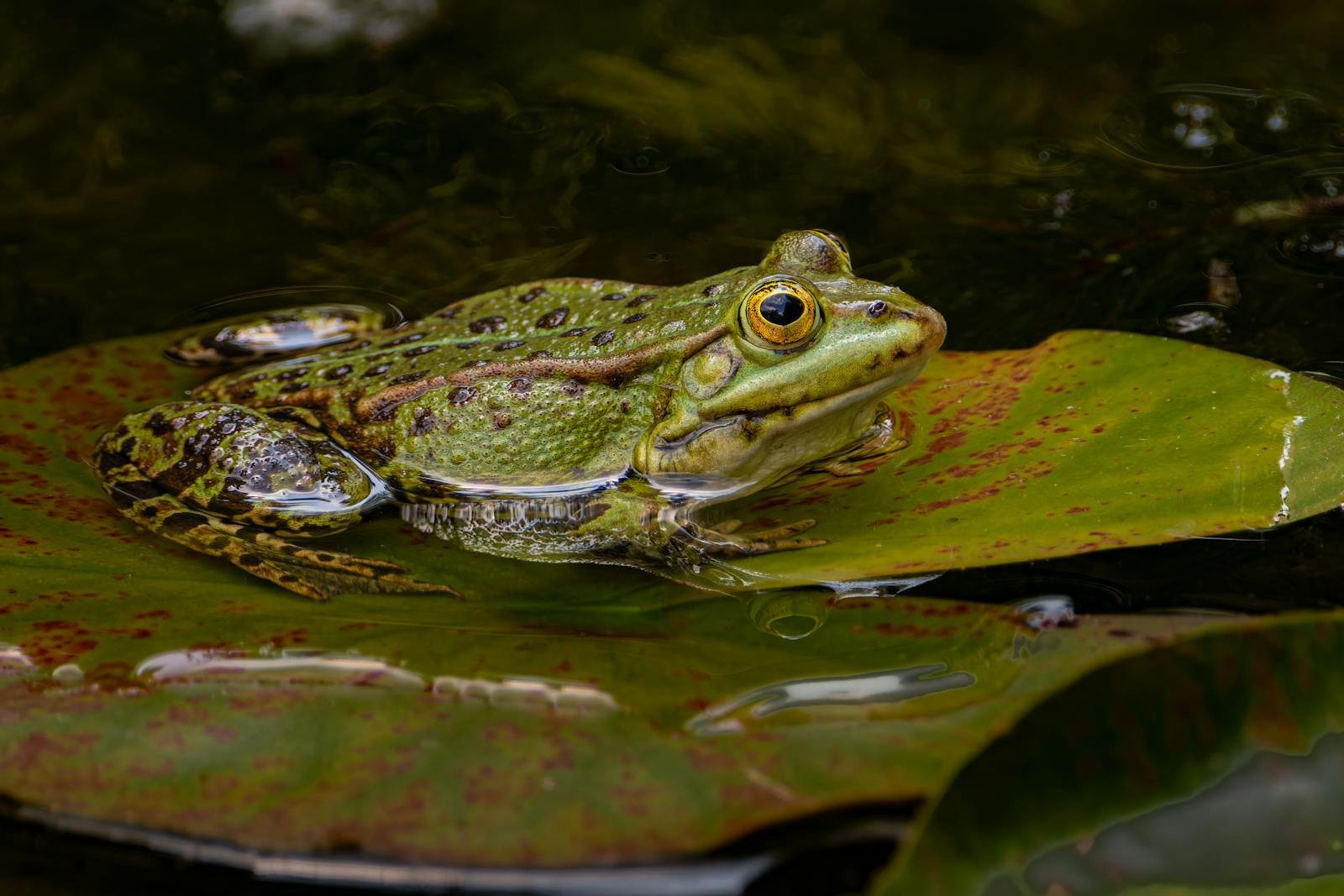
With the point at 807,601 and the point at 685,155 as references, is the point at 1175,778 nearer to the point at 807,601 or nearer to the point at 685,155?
the point at 807,601

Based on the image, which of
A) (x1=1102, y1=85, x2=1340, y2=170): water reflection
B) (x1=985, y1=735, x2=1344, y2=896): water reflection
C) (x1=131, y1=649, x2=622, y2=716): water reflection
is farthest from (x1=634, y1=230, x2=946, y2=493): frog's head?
(x1=1102, y1=85, x2=1340, y2=170): water reflection

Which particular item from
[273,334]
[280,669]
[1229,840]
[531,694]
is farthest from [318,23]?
[1229,840]

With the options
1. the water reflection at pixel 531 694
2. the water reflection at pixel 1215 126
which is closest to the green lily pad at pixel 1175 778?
the water reflection at pixel 531 694

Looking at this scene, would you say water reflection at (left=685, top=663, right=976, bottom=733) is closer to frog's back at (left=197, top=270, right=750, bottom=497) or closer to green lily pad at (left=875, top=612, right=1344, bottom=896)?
green lily pad at (left=875, top=612, right=1344, bottom=896)

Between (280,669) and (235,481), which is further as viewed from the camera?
(235,481)

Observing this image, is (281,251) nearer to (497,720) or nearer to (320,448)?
(320,448)

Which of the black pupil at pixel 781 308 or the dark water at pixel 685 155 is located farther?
the dark water at pixel 685 155

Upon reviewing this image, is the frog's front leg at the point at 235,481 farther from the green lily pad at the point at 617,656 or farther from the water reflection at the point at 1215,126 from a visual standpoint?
the water reflection at the point at 1215,126
